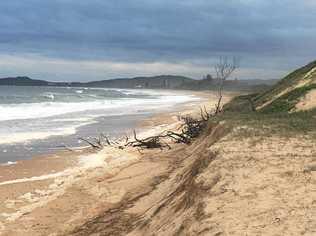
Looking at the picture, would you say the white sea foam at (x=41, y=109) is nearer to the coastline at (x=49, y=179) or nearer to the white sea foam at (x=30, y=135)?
the white sea foam at (x=30, y=135)

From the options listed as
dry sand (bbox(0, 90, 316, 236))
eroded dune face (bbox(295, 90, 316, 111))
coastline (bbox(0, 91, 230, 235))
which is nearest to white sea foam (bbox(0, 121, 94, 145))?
coastline (bbox(0, 91, 230, 235))

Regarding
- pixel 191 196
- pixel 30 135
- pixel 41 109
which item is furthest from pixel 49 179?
pixel 41 109

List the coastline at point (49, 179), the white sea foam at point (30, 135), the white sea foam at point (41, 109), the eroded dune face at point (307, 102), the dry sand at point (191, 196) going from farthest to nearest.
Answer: the white sea foam at point (41, 109) < the white sea foam at point (30, 135) < the eroded dune face at point (307, 102) < the coastline at point (49, 179) < the dry sand at point (191, 196)

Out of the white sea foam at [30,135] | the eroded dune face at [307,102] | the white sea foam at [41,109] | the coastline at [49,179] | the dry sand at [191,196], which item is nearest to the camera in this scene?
the dry sand at [191,196]

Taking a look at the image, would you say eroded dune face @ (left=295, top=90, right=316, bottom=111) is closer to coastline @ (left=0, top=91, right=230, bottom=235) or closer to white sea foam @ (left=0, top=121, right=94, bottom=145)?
coastline @ (left=0, top=91, right=230, bottom=235)

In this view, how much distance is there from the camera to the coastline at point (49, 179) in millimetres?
10359

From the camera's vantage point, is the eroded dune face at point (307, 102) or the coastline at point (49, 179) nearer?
the coastline at point (49, 179)

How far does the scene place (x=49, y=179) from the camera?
13.5 meters

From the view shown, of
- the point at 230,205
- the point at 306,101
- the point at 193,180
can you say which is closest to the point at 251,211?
the point at 230,205

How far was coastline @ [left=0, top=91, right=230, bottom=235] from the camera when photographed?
1036cm

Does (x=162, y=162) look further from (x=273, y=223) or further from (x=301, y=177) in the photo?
(x=273, y=223)

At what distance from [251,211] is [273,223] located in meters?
0.46

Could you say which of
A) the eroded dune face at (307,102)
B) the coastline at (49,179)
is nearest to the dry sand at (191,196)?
the coastline at (49,179)

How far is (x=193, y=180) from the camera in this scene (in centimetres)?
826
